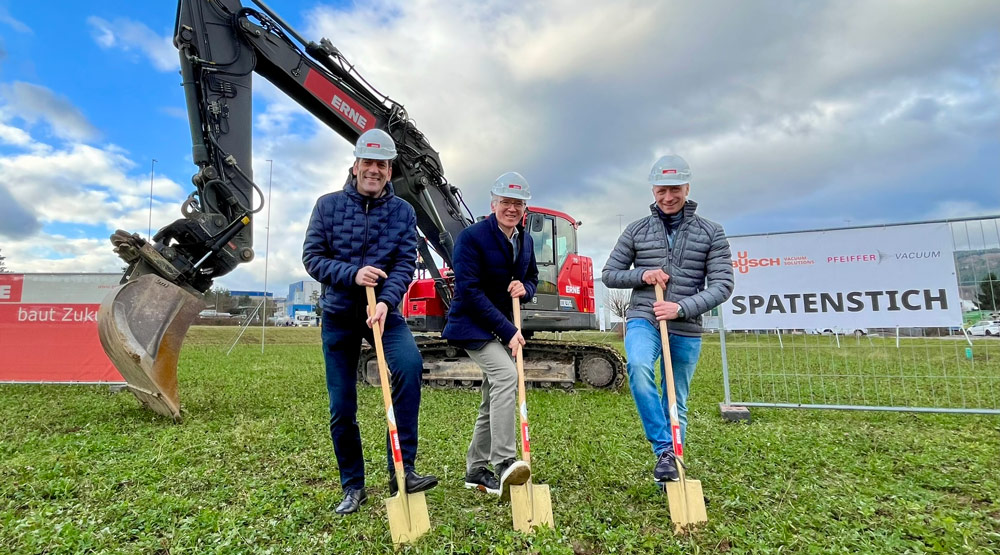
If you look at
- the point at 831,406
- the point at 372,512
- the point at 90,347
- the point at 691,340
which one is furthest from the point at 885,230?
the point at 90,347

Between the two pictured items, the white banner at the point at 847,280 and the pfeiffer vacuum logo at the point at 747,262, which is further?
the pfeiffer vacuum logo at the point at 747,262

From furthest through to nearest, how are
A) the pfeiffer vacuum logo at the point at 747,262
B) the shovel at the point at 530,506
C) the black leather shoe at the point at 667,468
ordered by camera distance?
the pfeiffer vacuum logo at the point at 747,262
the black leather shoe at the point at 667,468
the shovel at the point at 530,506

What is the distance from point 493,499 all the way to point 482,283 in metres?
1.27

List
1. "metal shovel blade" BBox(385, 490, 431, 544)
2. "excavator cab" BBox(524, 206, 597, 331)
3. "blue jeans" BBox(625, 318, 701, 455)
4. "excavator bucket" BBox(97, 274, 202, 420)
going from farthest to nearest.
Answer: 1. "excavator cab" BBox(524, 206, 597, 331)
2. "excavator bucket" BBox(97, 274, 202, 420)
3. "blue jeans" BBox(625, 318, 701, 455)
4. "metal shovel blade" BBox(385, 490, 431, 544)

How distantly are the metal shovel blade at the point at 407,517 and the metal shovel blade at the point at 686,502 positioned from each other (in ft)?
4.00

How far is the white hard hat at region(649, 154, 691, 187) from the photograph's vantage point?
3.34m

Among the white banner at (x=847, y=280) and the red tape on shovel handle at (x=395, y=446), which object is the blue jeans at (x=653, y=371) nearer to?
the red tape on shovel handle at (x=395, y=446)

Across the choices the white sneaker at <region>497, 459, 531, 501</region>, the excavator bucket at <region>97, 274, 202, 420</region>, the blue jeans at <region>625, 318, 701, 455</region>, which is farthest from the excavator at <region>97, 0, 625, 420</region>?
the blue jeans at <region>625, 318, 701, 455</region>

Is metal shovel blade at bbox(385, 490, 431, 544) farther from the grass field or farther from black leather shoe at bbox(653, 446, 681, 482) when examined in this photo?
black leather shoe at bbox(653, 446, 681, 482)

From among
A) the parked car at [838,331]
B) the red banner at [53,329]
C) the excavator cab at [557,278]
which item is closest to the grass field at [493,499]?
the parked car at [838,331]

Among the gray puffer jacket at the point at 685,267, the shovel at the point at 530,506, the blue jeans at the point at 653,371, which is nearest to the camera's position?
the shovel at the point at 530,506

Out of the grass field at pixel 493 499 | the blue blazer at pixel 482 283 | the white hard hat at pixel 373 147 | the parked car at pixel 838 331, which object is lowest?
the grass field at pixel 493 499

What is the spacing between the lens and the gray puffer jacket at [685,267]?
3.34 meters

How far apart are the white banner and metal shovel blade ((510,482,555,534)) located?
164 inches
